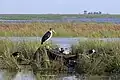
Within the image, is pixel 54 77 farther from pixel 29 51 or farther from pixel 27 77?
pixel 29 51

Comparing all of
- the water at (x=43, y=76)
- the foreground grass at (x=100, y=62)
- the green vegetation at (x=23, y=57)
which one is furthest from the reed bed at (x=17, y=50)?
the foreground grass at (x=100, y=62)

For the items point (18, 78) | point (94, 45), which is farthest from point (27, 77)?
point (94, 45)

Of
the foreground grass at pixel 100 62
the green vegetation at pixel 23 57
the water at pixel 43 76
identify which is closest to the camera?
the water at pixel 43 76

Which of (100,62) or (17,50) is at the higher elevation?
(17,50)

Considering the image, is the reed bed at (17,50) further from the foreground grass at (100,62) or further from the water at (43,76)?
the foreground grass at (100,62)

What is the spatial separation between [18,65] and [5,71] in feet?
2.01

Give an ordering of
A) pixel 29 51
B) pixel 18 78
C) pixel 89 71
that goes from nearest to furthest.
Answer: pixel 18 78 < pixel 89 71 < pixel 29 51

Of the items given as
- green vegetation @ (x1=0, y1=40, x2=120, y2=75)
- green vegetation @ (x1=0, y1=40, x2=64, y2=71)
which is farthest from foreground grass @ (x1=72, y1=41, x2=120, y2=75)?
green vegetation @ (x1=0, y1=40, x2=64, y2=71)

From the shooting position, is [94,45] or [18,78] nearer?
[18,78]

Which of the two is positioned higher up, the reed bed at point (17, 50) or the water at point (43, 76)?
the reed bed at point (17, 50)

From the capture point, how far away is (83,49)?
1783 centimetres

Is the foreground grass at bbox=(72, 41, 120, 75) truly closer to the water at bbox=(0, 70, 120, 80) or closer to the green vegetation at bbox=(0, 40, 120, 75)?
the green vegetation at bbox=(0, 40, 120, 75)

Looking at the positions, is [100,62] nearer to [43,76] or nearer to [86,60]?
[86,60]

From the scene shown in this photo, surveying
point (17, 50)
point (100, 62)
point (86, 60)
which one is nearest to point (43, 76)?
point (86, 60)
